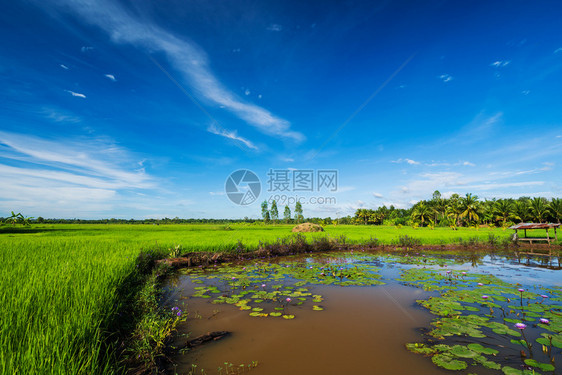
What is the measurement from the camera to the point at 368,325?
430 centimetres

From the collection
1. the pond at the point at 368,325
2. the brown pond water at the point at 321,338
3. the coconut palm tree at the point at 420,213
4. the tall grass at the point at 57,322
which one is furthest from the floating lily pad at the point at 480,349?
the coconut palm tree at the point at 420,213

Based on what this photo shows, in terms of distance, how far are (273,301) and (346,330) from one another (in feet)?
6.48

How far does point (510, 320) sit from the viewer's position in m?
4.19

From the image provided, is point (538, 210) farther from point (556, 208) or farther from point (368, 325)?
point (368, 325)

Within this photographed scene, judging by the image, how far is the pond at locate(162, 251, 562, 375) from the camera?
121 inches

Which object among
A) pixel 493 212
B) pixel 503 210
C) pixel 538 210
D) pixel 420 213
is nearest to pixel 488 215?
pixel 493 212

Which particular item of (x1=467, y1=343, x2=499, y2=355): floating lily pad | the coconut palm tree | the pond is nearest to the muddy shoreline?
the pond

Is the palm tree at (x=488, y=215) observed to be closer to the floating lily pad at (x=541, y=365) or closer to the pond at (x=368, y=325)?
the pond at (x=368, y=325)

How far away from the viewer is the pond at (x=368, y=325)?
308 cm

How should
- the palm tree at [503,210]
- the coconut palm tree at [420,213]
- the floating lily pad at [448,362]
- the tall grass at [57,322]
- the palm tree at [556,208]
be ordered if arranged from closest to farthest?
the tall grass at [57,322]
the floating lily pad at [448,362]
the palm tree at [556,208]
the palm tree at [503,210]
the coconut palm tree at [420,213]

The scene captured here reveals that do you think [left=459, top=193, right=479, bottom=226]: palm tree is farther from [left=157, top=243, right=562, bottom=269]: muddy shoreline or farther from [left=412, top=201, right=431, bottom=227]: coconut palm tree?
[left=157, top=243, right=562, bottom=269]: muddy shoreline

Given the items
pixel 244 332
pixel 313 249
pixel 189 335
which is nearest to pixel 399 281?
pixel 244 332

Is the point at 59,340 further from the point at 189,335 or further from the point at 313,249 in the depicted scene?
the point at 313,249

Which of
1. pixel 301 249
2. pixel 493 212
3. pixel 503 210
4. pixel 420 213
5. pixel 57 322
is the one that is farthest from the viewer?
pixel 420 213
